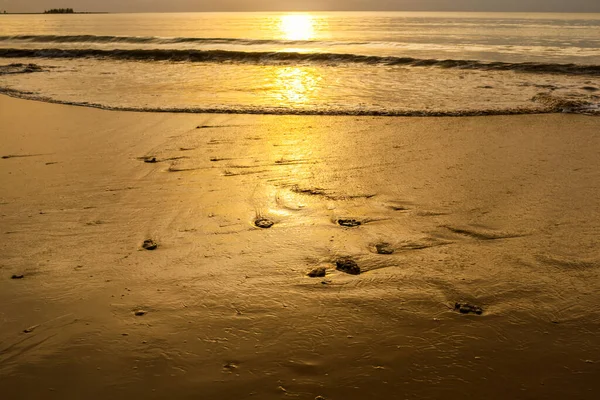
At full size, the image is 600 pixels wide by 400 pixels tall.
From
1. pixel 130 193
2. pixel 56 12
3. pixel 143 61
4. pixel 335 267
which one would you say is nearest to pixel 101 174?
pixel 130 193

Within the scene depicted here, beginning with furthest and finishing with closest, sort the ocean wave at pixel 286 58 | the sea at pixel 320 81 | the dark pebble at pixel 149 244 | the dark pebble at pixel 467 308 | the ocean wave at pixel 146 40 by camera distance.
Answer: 1. the ocean wave at pixel 146 40
2. the ocean wave at pixel 286 58
3. the sea at pixel 320 81
4. the dark pebble at pixel 149 244
5. the dark pebble at pixel 467 308

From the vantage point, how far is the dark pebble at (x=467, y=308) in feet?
8.68

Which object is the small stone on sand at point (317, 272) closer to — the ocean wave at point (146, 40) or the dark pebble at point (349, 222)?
the dark pebble at point (349, 222)

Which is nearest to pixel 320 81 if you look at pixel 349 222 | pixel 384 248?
pixel 349 222

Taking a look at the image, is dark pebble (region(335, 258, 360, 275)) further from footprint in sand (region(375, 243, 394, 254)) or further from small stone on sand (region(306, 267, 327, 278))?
footprint in sand (region(375, 243, 394, 254))

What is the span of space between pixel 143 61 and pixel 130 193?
56.8ft

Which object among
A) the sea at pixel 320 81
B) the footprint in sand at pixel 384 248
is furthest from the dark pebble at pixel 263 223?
the sea at pixel 320 81

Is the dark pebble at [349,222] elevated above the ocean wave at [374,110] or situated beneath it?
situated beneath

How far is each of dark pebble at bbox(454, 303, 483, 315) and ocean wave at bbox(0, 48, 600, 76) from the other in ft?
49.0

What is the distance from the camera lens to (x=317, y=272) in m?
3.06

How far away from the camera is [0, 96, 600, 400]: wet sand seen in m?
2.19

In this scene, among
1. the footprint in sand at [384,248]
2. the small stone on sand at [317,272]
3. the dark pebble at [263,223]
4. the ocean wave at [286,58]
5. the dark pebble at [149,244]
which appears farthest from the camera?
the ocean wave at [286,58]

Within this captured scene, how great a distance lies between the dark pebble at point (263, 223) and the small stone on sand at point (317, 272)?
782 millimetres

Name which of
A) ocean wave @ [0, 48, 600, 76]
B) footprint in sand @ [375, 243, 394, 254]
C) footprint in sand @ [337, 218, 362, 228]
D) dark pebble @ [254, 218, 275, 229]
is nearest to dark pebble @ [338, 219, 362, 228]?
footprint in sand @ [337, 218, 362, 228]
